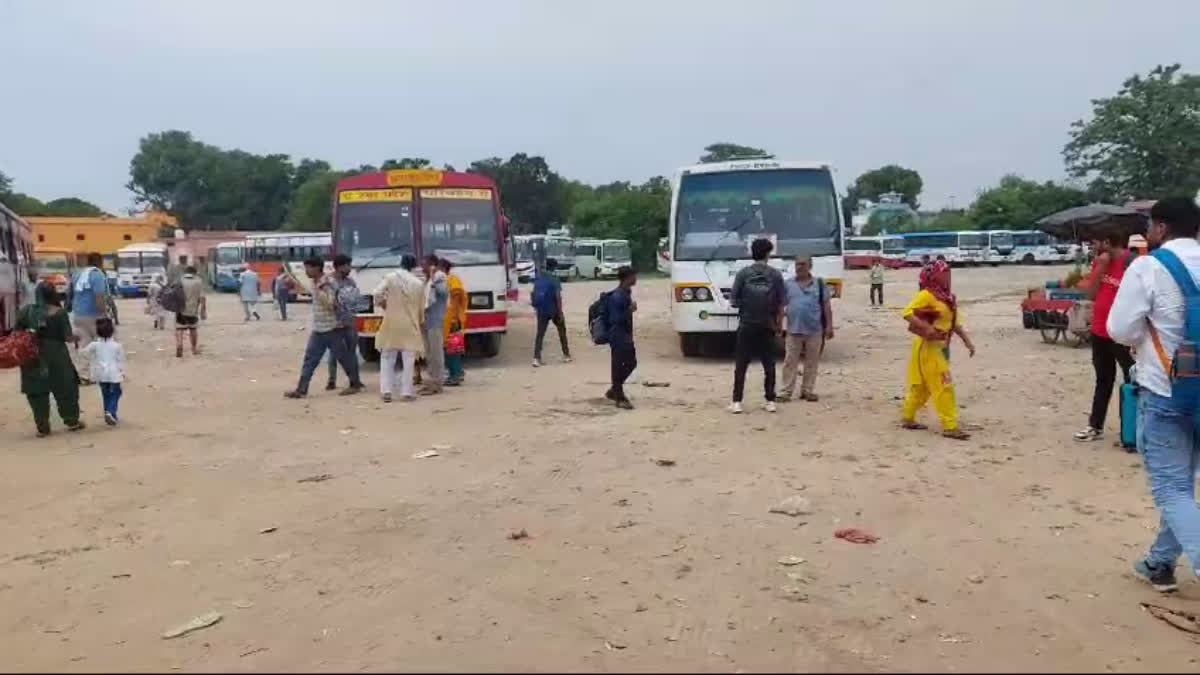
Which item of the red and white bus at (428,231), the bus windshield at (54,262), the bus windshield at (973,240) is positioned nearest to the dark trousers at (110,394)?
the red and white bus at (428,231)

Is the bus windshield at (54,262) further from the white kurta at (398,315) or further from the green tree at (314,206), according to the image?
the green tree at (314,206)

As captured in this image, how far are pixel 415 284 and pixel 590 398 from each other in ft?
7.43

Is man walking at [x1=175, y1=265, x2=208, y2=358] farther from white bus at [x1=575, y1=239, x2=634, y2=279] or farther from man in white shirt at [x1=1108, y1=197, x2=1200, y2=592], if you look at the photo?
white bus at [x1=575, y1=239, x2=634, y2=279]

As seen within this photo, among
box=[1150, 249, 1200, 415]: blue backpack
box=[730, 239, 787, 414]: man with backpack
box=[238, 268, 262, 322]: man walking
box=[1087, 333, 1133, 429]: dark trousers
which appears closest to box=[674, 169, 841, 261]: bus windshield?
box=[730, 239, 787, 414]: man with backpack

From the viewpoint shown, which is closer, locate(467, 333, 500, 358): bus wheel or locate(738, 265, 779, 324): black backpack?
locate(738, 265, 779, 324): black backpack

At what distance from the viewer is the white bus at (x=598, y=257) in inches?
1981

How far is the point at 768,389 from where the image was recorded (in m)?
9.90

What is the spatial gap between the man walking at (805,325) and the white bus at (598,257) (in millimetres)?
39623

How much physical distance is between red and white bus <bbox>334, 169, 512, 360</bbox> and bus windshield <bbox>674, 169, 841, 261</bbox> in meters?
2.55

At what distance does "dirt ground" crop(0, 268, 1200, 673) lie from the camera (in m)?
4.27

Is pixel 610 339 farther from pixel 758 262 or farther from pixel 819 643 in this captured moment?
pixel 819 643

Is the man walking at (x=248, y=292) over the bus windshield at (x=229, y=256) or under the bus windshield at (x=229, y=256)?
under

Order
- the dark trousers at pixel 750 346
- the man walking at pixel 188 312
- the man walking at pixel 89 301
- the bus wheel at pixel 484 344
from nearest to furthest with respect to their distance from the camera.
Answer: the dark trousers at pixel 750 346 → the man walking at pixel 89 301 → the bus wheel at pixel 484 344 → the man walking at pixel 188 312

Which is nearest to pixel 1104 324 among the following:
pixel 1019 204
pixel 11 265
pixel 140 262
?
pixel 11 265
